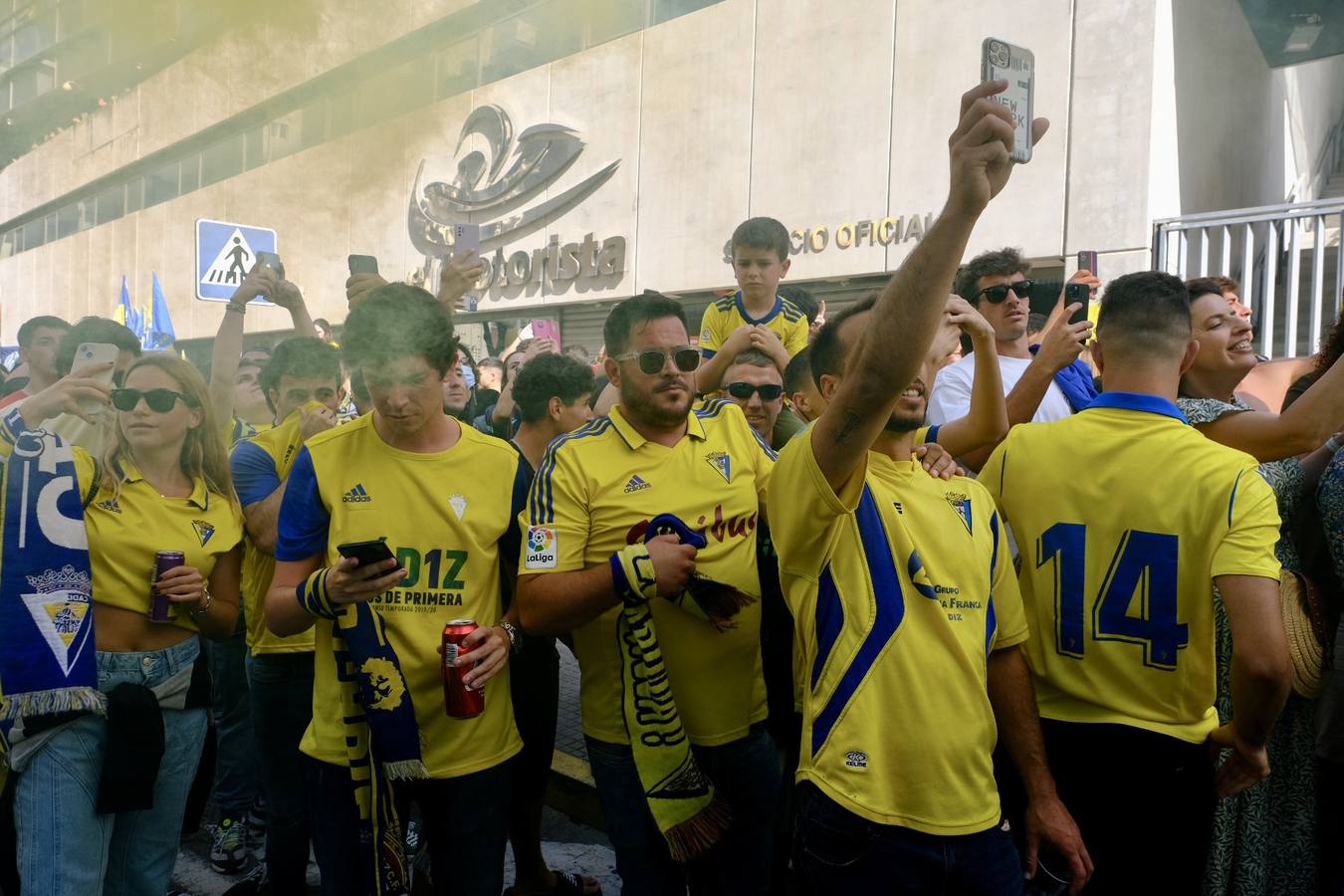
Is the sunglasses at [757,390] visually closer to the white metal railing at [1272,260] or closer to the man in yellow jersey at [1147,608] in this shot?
the man in yellow jersey at [1147,608]

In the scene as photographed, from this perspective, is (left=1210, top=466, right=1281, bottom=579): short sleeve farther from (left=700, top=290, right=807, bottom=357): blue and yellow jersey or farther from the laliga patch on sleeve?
(left=700, top=290, right=807, bottom=357): blue and yellow jersey

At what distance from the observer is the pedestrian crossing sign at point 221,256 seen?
18.5 feet

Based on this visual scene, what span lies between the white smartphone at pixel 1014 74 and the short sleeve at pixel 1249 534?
Answer: 3.42ft

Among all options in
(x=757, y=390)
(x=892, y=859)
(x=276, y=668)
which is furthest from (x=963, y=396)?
(x=276, y=668)

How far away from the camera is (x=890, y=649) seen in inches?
79.4

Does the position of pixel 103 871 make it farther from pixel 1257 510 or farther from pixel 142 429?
pixel 1257 510

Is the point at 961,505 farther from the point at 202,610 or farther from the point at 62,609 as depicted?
the point at 62,609

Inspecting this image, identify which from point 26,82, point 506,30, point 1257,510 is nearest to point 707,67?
point 506,30

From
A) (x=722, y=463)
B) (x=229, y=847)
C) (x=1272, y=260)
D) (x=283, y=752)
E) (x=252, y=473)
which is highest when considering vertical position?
Result: (x=1272, y=260)

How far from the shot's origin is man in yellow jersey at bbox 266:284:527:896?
2.60m

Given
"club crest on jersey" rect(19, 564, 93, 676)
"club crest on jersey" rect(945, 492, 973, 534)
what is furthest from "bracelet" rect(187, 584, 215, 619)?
"club crest on jersey" rect(945, 492, 973, 534)

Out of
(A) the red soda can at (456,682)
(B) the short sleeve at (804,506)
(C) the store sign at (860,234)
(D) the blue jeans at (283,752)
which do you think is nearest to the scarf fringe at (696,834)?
(A) the red soda can at (456,682)

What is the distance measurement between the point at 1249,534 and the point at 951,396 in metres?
1.49

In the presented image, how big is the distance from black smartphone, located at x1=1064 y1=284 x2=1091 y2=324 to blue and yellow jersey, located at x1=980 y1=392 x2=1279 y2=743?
0.82 metres
